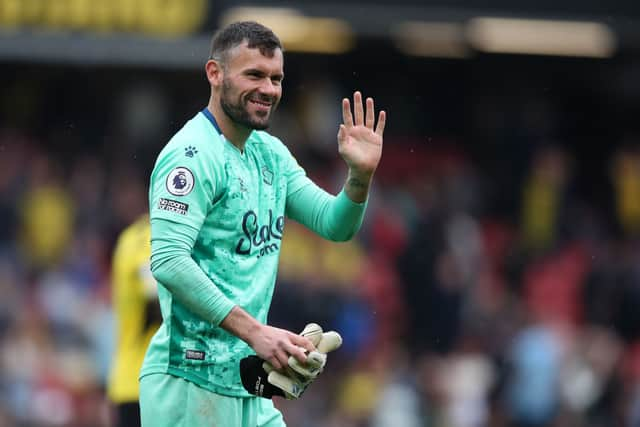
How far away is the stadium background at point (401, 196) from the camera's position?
529 inches

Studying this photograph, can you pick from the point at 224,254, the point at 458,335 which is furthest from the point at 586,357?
Result: the point at 224,254

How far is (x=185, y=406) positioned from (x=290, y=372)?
1.73 feet

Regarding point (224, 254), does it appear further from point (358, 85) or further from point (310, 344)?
point (358, 85)

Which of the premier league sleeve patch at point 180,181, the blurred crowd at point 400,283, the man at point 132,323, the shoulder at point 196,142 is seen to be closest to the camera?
the premier league sleeve patch at point 180,181

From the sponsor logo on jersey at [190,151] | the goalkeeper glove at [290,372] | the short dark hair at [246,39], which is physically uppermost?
the short dark hair at [246,39]

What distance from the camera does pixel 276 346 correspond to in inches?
207

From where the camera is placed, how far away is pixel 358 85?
19.1 meters

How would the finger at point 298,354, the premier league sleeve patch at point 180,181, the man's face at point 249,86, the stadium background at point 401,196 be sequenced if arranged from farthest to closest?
1. the stadium background at point 401,196
2. the man's face at point 249,86
3. the premier league sleeve patch at point 180,181
4. the finger at point 298,354

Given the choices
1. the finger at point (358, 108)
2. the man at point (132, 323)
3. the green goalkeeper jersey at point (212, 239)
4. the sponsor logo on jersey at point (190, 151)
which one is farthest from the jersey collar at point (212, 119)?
the man at point (132, 323)

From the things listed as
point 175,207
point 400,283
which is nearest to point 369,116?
point 175,207

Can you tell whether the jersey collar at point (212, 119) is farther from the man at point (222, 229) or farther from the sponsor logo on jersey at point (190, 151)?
the sponsor logo on jersey at point (190, 151)

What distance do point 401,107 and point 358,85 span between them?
74 centimetres

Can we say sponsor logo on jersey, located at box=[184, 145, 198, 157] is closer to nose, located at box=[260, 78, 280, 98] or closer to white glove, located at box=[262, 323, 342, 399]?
nose, located at box=[260, 78, 280, 98]

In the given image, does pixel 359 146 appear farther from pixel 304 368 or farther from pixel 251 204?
pixel 304 368
